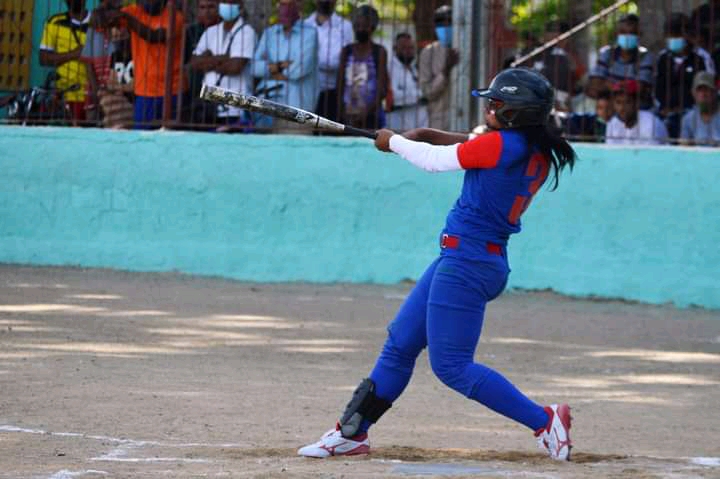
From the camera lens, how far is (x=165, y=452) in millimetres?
5977

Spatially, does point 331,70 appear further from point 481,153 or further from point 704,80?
point 481,153

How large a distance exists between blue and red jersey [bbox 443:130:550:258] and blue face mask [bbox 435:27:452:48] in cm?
644

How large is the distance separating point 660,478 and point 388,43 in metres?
8.36

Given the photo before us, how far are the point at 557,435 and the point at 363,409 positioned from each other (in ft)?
2.82

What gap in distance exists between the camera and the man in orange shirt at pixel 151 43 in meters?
12.4

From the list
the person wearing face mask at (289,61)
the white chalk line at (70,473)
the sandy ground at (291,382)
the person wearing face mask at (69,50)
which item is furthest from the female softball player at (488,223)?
the person wearing face mask at (69,50)

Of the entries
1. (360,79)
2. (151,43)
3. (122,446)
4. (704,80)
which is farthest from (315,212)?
(122,446)

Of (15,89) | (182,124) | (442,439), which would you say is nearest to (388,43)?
(182,124)

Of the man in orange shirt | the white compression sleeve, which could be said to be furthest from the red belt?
the man in orange shirt

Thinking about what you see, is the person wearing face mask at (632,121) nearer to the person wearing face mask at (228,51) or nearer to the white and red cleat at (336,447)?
the person wearing face mask at (228,51)

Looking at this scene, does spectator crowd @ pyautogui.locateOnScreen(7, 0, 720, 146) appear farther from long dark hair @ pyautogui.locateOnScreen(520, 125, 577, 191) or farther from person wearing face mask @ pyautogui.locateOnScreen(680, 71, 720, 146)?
long dark hair @ pyautogui.locateOnScreen(520, 125, 577, 191)

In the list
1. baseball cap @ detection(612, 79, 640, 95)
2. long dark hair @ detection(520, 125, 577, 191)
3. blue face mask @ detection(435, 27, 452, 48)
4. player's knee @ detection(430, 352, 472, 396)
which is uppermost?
blue face mask @ detection(435, 27, 452, 48)

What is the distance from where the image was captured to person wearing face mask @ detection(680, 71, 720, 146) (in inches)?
443

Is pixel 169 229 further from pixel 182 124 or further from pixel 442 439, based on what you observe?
pixel 442 439
